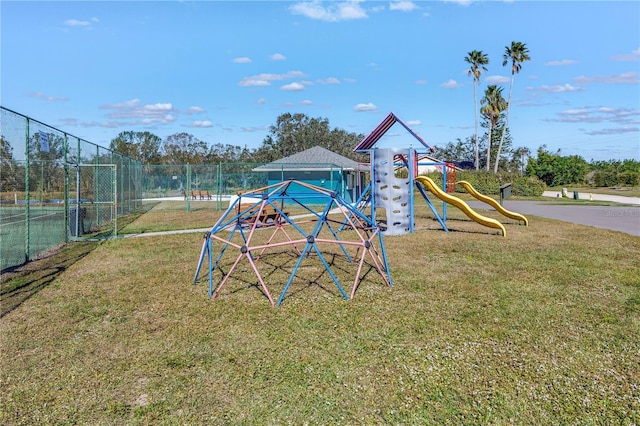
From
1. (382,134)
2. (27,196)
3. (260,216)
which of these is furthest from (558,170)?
(27,196)

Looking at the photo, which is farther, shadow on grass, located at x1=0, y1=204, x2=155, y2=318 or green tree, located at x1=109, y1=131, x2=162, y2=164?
green tree, located at x1=109, y1=131, x2=162, y2=164

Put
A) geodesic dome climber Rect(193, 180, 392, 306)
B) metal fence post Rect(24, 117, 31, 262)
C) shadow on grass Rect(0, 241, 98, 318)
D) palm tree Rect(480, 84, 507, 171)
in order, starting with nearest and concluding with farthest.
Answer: shadow on grass Rect(0, 241, 98, 318), geodesic dome climber Rect(193, 180, 392, 306), metal fence post Rect(24, 117, 31, 262), palm tree Rect(480, 84, 507, 171)

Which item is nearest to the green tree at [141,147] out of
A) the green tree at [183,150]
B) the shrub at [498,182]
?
the green tree at [183,150]

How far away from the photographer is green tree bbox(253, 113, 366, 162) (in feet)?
190

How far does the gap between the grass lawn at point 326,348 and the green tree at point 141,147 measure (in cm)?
5238

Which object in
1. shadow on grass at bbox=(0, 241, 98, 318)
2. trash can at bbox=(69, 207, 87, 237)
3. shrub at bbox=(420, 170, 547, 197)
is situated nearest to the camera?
shadow on grass at bbox=(0, 241, 98, 318)

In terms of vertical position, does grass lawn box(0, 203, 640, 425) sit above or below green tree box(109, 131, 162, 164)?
below

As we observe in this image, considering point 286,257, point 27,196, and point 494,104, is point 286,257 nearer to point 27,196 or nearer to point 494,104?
point 27,196

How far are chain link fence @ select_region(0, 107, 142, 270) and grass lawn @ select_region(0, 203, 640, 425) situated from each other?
122 cm

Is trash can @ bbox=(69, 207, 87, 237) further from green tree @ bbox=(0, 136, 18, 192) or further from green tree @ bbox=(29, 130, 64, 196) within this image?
green tree @ bbox=(0, 136, 18, 192)

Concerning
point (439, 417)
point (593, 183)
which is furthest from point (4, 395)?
point (593, 183)

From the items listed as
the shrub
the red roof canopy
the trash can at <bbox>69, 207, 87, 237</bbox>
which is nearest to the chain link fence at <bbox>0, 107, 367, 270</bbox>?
the trash can at <bbox>69, 207, 87, 237</bbox>

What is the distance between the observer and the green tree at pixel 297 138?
5803 centimetres

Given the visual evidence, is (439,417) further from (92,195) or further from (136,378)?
(92,195)
